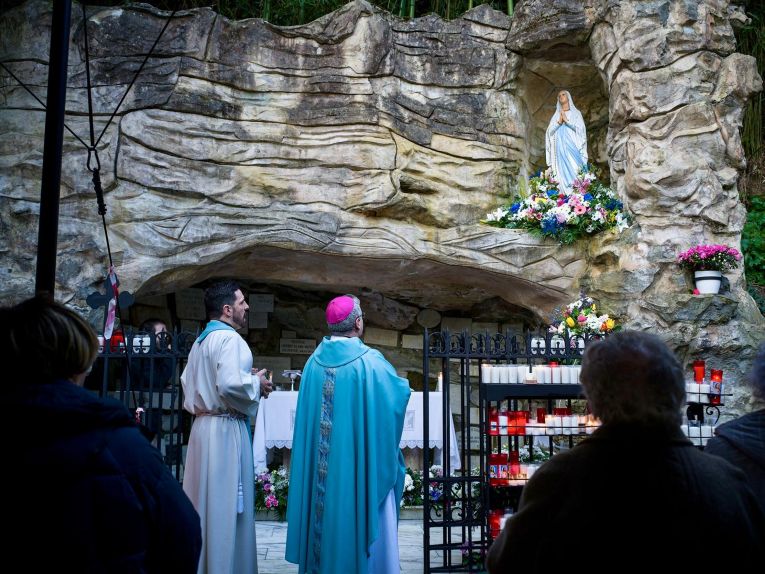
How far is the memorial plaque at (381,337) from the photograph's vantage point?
1183cm

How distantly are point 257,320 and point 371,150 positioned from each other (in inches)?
121

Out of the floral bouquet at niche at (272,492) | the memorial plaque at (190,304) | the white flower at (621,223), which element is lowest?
the floral bouquet at niche at (272,492)

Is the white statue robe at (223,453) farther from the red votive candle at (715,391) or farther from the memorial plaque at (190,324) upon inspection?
the memorial plaque at (190,324)

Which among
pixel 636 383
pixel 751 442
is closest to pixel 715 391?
pixel 751 442

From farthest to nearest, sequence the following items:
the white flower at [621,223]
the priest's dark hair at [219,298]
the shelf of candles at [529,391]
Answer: the white flower at [621,223], the shelf of candles at [529,391], the priest's dark hair at [219,298]

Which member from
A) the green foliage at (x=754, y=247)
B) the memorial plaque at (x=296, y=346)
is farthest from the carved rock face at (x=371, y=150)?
the green foliage at (x=754, y=247)

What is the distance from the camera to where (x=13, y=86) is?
9.25m

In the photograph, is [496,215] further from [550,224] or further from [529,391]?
[529,391]

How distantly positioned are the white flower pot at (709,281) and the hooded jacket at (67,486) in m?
8.22

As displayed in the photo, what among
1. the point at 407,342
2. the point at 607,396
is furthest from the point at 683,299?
the point at 607,396

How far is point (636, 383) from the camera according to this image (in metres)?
1.95

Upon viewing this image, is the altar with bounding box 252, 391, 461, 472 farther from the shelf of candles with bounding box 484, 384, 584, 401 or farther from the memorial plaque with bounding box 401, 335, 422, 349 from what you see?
the shelf of candles with bounding box 484, 384, 584, 401

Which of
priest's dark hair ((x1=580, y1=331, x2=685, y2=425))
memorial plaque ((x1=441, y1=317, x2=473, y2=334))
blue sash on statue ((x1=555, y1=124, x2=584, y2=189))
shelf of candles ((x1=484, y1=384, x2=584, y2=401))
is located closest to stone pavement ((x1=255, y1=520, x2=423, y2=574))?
shelf of candles ((x1=484, y1=384, x2=584, y2=401))

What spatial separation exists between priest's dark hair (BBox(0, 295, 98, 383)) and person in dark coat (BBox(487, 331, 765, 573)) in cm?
117
